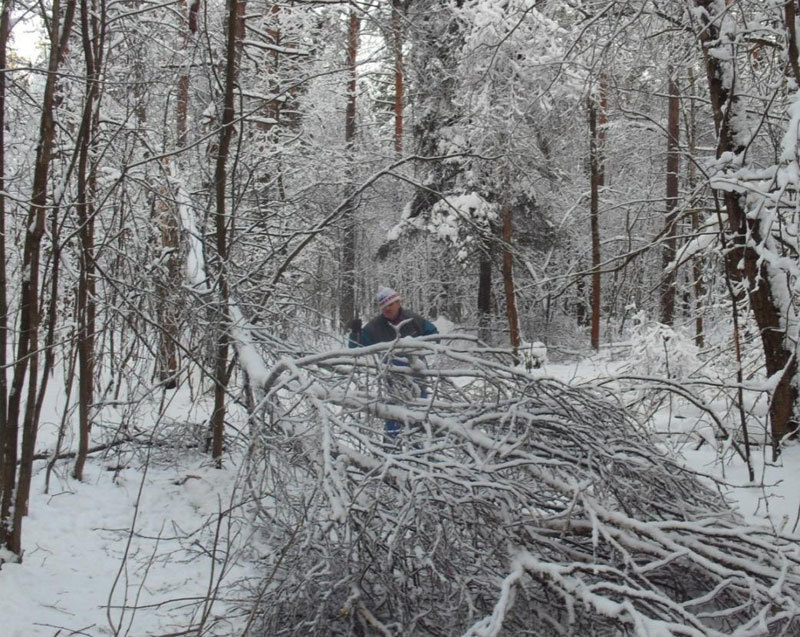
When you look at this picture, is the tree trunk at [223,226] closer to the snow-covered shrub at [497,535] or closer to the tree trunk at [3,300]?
the tree trunk at [3,300]

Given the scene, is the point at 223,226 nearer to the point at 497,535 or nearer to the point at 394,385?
the point at 394,385

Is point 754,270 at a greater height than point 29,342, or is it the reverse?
point 754,270

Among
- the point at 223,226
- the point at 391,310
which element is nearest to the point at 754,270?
the point at 391,310

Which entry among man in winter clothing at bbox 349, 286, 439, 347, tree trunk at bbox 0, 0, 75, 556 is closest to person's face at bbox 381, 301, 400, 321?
man in winter clothing at bbox 349, 286, 439, 347

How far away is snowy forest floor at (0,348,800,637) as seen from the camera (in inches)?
131

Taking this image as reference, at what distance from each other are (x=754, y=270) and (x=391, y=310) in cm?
290

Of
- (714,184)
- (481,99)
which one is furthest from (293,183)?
(714,184)

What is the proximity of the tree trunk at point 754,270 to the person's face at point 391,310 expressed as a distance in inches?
104

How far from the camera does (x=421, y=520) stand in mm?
2676

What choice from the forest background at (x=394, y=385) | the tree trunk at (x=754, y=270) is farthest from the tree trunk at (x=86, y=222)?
the tree trunk at (x=754, y=270)

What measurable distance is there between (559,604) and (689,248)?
14.3ft

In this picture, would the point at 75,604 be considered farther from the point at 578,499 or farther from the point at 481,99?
the point at 481,99

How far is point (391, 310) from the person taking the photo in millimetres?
6184

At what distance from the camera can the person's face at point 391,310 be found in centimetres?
614
